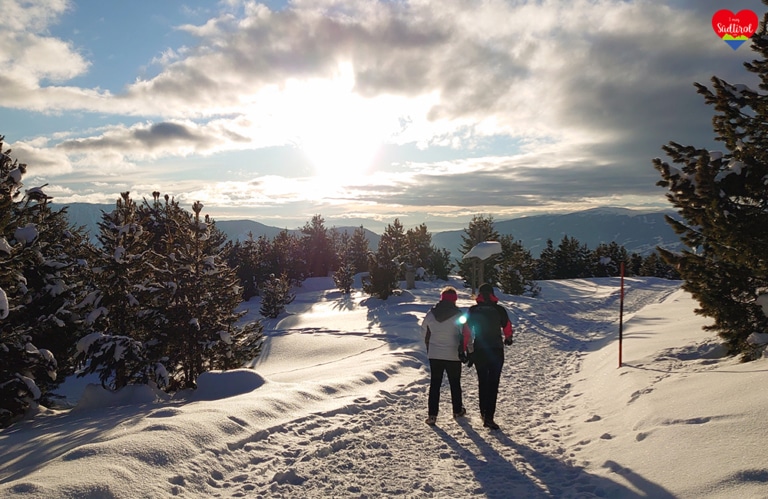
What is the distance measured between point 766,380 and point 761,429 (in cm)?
144

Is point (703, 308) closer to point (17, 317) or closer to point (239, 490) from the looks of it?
point (239, 490)

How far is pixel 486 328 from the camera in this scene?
23.8 ft

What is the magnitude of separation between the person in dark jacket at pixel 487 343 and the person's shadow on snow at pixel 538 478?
3.09ft

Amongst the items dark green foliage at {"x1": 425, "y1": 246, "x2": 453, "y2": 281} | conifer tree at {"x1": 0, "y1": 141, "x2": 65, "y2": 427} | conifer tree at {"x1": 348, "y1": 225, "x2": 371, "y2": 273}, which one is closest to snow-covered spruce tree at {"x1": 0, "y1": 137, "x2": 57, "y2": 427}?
conifer tree at {"x1": 0, "y1": 141, "x2": 65, "y2": 427}

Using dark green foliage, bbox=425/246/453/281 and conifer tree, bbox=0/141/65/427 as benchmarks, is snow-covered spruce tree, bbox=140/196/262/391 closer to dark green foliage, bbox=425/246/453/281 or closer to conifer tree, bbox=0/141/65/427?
conifer tree, bbox=0/141/65/427

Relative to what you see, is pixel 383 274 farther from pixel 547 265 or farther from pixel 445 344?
pixel 547 265

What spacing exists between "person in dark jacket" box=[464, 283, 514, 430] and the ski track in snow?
454 mm

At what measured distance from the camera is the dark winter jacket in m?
7.18

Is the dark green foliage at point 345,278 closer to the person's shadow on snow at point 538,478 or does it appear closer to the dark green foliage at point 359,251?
the dark green foliage at point 359,251

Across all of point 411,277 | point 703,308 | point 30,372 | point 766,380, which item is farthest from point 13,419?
point 411,277

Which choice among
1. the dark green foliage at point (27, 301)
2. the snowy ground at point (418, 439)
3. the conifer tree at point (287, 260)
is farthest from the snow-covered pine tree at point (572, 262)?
the dark green foliage at point (27, 301)

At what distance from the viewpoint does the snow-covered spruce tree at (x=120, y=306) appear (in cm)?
1073

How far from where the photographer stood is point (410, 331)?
19172 mm

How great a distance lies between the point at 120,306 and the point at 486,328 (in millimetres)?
10136
